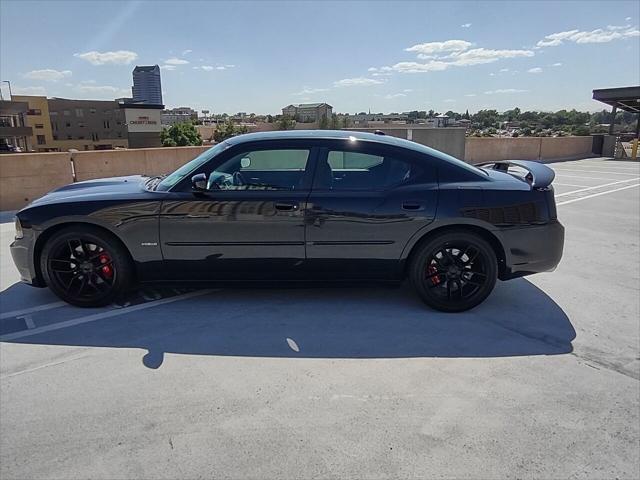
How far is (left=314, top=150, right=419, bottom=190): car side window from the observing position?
3617mm

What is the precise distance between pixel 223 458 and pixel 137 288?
2.21 metres

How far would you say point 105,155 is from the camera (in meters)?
9.18

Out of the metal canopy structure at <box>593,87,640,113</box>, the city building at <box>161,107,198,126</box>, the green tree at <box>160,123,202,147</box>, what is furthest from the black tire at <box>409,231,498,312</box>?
the city building at <box>161,107,198,126</box>

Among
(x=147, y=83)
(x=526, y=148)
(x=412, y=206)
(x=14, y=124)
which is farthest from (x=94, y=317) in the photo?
(x=147, y=83)

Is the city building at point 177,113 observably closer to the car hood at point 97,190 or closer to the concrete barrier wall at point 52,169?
the concrete barrier wall at point 52,169

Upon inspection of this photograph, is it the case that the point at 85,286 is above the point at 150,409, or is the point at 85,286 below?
above

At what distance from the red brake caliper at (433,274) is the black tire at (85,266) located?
8.46 ft

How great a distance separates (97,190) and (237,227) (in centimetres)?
142

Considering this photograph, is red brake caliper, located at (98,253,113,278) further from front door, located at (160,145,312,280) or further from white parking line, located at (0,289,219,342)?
front door, located at (160,145,312,280)

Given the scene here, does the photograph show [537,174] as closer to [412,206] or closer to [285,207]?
[412,206]

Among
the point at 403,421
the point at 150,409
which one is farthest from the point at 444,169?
the point at 150,409

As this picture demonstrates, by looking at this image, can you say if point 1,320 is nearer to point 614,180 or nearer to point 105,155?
point 105,155

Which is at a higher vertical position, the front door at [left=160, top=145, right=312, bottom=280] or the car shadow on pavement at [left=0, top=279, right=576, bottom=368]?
the front door at [left=160, top=145, right=312, bottom=280]

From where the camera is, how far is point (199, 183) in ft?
11.5
